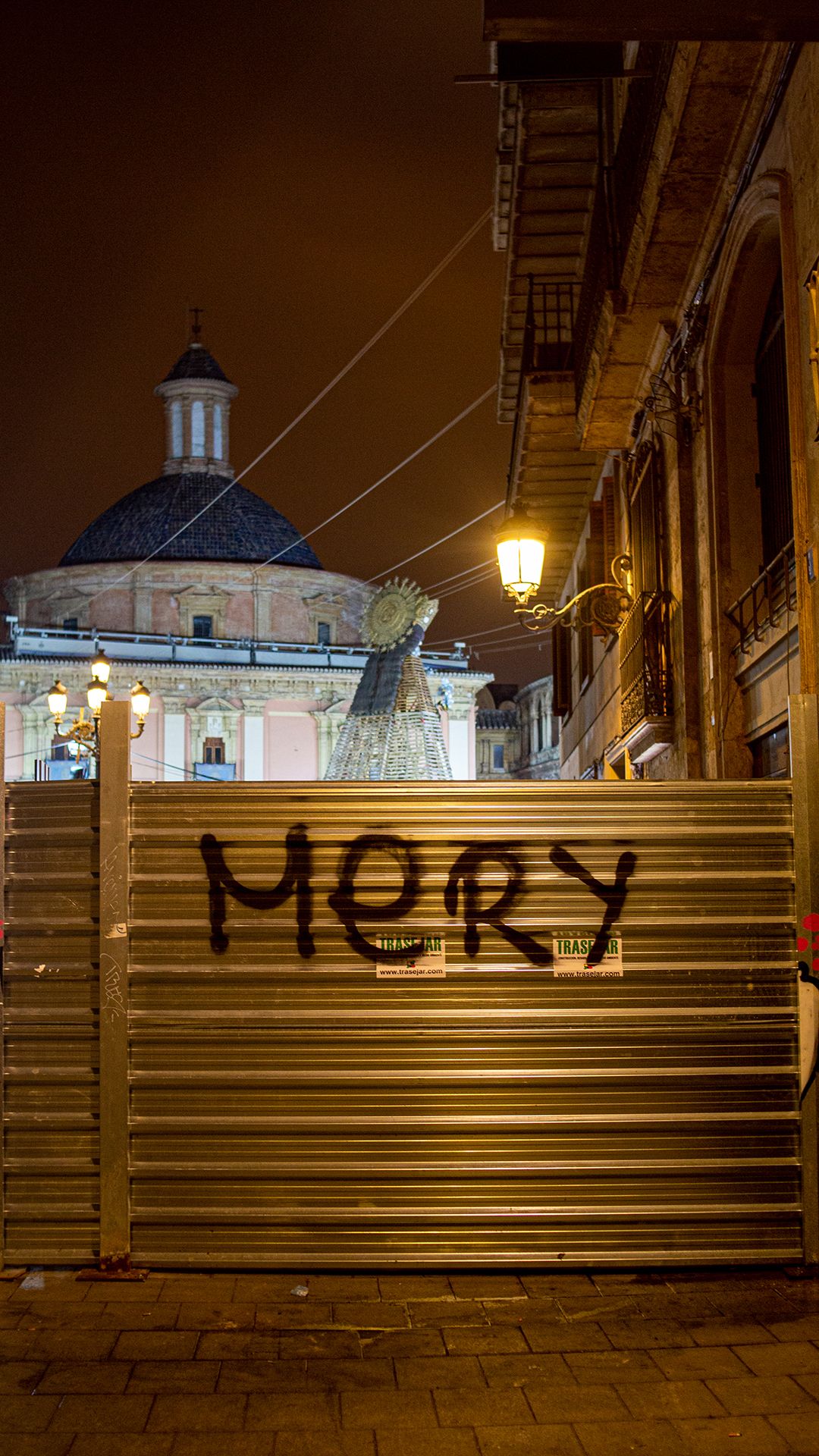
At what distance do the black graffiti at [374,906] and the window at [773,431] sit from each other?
12.5 feet

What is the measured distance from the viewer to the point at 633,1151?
5.83m

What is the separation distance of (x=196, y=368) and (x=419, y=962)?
3069 inches

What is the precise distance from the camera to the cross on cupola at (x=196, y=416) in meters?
78.2

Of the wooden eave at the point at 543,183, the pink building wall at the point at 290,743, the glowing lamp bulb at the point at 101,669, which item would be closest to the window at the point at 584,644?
the wooden eave at the point at 543,183

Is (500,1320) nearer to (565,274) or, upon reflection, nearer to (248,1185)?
(248,1185)

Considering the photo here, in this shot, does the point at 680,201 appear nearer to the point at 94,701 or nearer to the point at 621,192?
the point at 621,192

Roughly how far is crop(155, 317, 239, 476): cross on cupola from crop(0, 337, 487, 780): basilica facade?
0.28 ft

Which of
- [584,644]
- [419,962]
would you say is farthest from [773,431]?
[584,644]

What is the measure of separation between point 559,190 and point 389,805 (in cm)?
977

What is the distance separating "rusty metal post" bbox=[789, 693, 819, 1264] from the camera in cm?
579

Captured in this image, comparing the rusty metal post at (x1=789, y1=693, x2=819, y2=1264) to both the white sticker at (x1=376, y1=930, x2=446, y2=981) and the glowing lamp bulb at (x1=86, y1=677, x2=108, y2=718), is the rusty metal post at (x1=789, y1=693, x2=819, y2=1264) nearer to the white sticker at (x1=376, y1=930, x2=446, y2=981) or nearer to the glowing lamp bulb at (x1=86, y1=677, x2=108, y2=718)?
the white sticker at (x1=376, y1=930, x2=446, y2=981)

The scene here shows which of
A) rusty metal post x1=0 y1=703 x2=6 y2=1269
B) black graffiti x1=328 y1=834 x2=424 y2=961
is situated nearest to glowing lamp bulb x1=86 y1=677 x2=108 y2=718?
rusty metal post x1=0 y1=703 x2=6 y2=1269

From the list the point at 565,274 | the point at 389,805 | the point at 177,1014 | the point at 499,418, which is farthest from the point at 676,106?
the point at 499,418

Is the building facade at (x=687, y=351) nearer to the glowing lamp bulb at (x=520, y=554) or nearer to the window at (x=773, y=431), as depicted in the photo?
the window at (x=773, y=431)
